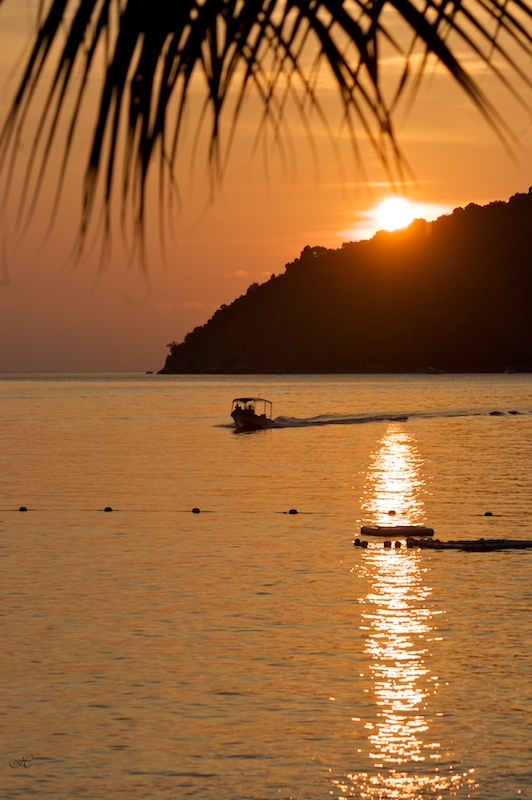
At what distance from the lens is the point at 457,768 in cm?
2039

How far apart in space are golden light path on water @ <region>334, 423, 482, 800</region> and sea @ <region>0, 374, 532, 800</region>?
58 millimetres

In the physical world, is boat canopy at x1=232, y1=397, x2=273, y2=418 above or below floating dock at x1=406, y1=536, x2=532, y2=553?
above

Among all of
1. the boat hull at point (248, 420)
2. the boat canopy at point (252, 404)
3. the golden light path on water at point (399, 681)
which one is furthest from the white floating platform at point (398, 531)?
the boat hull at point (248, 420)

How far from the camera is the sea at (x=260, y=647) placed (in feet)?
67.3

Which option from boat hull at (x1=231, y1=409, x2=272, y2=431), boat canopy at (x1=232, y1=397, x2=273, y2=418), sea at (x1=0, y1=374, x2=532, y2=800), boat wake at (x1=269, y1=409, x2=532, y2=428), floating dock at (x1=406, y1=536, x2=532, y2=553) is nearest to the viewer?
sea at (x1=0, y1=374, x2=532, y2=800)

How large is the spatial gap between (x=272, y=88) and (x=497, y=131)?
31 cm

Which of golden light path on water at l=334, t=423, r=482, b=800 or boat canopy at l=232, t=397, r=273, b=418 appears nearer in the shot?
golden light path on water at l=334, t=423, r=482, b=800

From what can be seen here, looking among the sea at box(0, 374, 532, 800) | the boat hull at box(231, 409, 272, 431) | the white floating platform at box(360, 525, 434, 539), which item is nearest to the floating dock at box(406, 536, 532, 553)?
the sea at box(0, 374, 532, 800)

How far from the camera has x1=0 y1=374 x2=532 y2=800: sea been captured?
67.3 ft

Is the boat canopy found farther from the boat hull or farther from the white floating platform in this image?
the white floating platform

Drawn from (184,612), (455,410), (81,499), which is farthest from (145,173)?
(455,410)

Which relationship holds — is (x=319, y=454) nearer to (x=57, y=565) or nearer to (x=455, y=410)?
(x=57, y=565)

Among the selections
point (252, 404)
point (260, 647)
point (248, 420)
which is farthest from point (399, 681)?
point (252, 404)

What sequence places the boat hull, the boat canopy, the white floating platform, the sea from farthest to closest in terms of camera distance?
1. the boat hull
2. the boat canopy
3. the white floating platform
4. the sea
